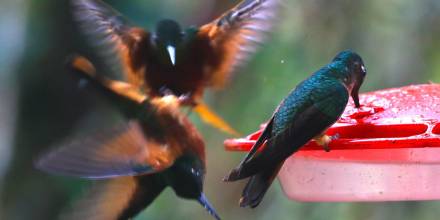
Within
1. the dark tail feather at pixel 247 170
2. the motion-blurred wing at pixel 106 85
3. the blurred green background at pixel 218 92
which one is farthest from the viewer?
the blurred green background at pixel 218 92

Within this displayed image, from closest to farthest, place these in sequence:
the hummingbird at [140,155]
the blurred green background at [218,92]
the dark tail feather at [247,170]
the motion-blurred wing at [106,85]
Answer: the dark tail feather at [247,170], the hummingbird at [140,155], the motion-blurred wing at [106,85], the blurred green background at [218,92]

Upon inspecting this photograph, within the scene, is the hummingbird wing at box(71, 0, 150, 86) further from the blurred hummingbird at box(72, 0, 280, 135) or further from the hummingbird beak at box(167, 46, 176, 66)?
the hummingbird beak at box(167, 46, 176, 66)

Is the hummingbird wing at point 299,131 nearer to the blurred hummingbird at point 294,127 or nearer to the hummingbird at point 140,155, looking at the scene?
the blurred hummingbird at point 294,127

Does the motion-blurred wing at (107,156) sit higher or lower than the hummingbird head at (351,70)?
lower

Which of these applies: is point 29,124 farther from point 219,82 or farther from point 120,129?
point 120,129

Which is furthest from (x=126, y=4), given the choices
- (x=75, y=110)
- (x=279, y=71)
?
(x=279, y=71)

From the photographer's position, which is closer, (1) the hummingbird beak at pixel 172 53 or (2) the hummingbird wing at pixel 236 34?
(2) the hummingbird wing at pixel 236 34

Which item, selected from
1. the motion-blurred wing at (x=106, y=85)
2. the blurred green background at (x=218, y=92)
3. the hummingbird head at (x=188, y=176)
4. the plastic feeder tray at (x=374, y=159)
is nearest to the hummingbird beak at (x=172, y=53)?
the motion-blurred wing at (x=106, y=85)
